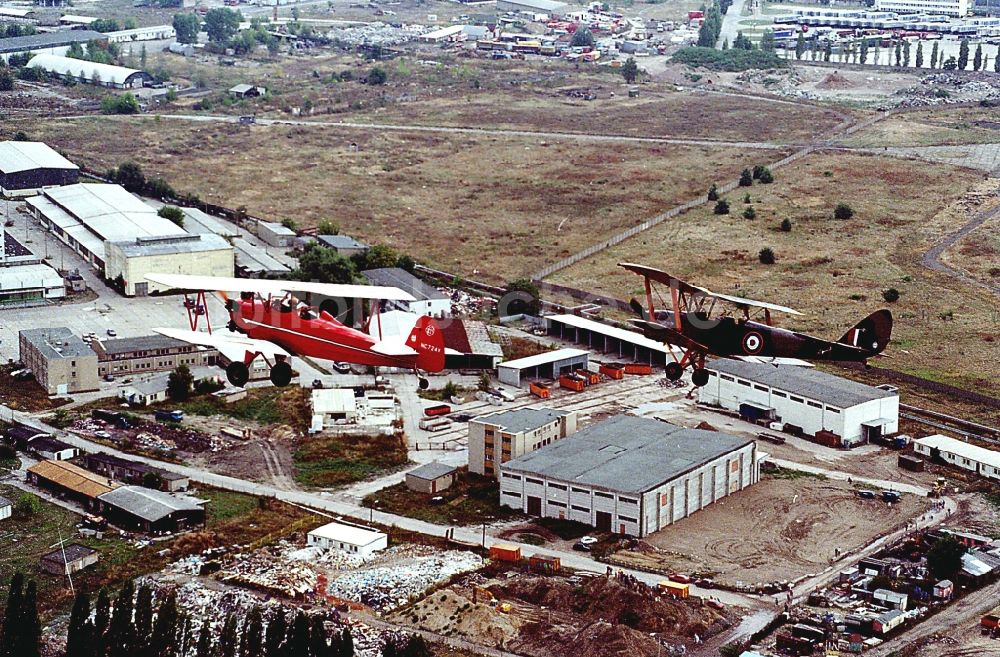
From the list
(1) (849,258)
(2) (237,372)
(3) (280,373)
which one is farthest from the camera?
(1) (849,258)

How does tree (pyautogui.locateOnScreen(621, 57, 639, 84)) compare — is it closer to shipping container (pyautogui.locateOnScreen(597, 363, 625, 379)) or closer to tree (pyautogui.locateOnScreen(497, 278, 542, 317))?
tree (pyautogui.locateOnScreen(497, 278, 542, 317))

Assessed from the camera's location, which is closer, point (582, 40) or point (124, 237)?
point (124, 237)

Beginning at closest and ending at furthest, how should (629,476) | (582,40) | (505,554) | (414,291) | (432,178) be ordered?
(505,554), (629,476), (414,291), (432,178), (582,40)

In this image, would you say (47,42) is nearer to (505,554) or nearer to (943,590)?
(505,554)

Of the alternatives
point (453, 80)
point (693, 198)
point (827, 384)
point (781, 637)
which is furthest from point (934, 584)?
point (453, 80)

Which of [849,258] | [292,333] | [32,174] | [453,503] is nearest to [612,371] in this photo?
[453,503]

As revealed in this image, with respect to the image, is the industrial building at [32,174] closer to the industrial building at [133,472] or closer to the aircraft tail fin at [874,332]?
the industrial building at [133,472]
